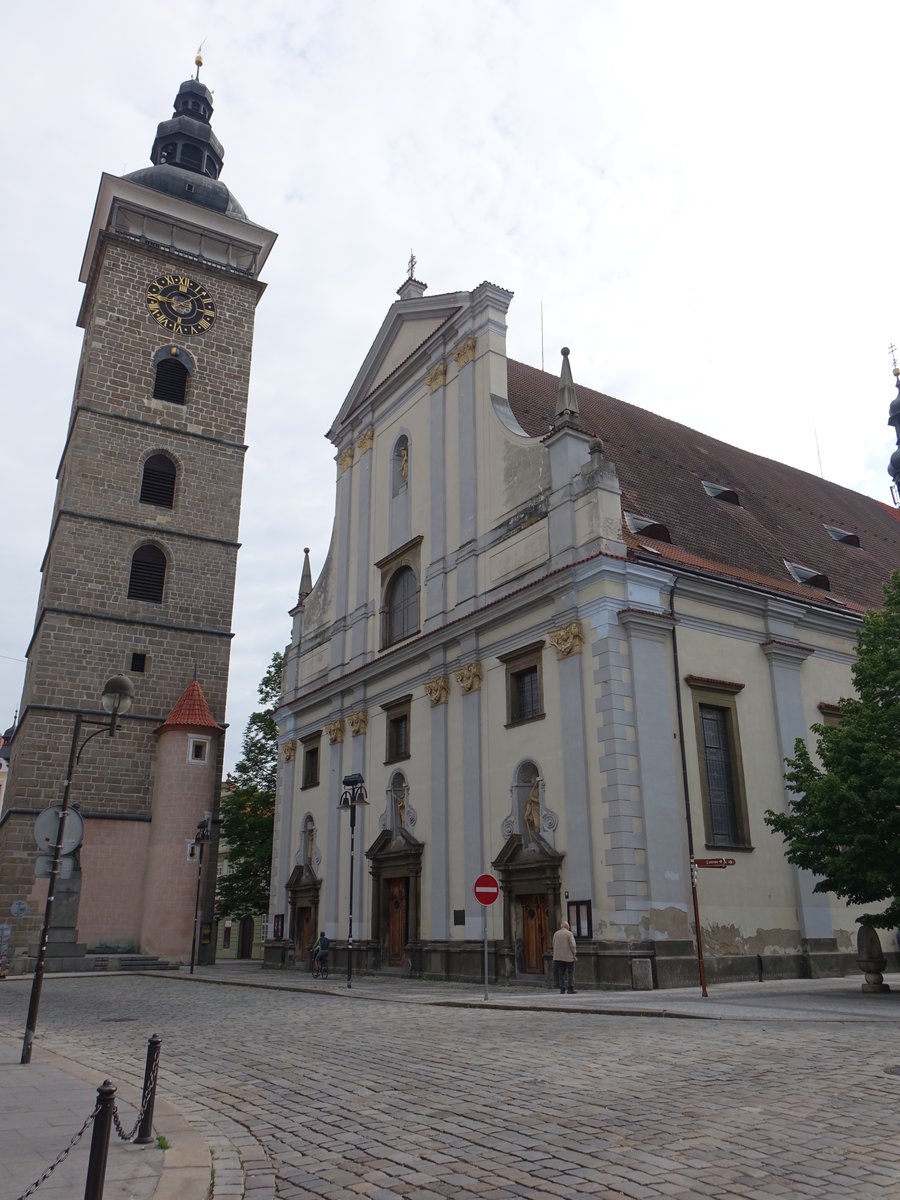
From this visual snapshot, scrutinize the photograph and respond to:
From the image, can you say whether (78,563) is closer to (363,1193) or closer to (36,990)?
(36,990)

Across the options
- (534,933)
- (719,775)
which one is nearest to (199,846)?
(534,933)

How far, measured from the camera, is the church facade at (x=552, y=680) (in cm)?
2058

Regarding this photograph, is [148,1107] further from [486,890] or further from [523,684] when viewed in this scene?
[523,684]

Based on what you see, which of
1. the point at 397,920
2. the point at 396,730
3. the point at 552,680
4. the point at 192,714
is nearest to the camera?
the point at 552,680

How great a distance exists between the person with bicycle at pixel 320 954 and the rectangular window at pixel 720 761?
12180 millimetres

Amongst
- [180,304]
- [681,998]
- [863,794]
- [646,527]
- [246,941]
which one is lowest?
[681,998]

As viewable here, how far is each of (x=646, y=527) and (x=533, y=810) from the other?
23.2 ft

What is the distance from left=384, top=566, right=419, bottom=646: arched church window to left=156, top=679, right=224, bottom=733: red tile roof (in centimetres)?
1073

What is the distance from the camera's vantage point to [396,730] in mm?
28750

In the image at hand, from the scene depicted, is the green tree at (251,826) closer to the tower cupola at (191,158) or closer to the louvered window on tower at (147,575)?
the louvered window on tower at (147,575)

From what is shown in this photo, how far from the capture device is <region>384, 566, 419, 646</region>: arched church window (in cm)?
2920

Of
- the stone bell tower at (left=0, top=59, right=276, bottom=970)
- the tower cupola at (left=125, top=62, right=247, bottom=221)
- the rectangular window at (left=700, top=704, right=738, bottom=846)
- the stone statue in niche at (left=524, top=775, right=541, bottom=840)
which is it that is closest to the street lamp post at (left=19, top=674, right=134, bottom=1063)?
the stone statue in niche at (left=524, top=775, right=541, bottom=840)

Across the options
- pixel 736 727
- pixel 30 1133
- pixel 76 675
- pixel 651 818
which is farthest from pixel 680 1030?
pixel 76 675

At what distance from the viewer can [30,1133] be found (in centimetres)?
618
